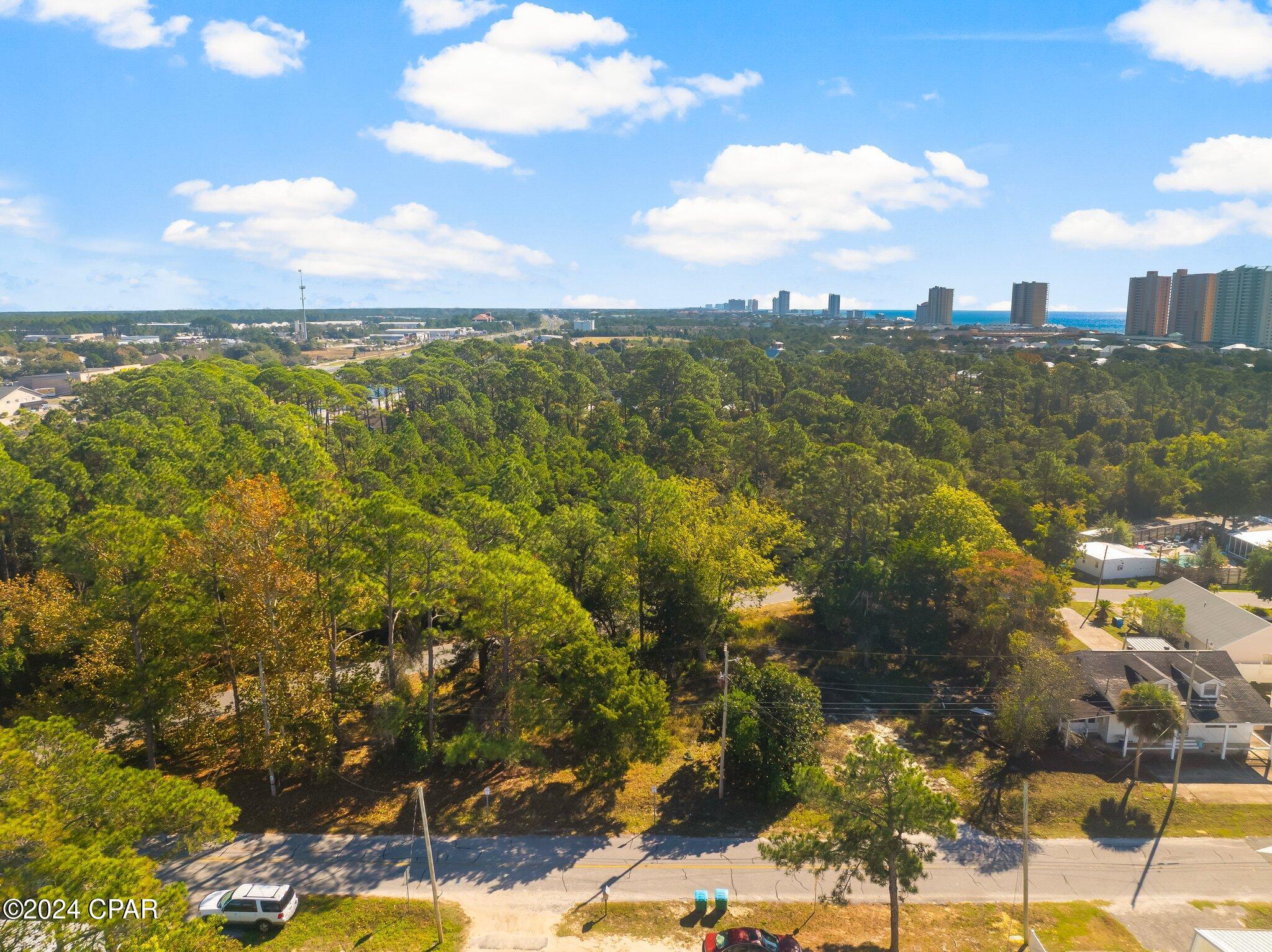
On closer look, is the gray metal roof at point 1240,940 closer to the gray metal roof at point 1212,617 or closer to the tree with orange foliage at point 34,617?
the gray metal roof at point 1212,617

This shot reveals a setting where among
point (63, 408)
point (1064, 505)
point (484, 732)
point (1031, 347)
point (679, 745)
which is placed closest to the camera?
point (484, 732)

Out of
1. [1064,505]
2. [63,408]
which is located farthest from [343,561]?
→ [63,408]

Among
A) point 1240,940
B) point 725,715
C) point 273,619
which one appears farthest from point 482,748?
A: point 1240,940

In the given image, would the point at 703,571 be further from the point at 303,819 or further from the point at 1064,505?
the point at 1064,505

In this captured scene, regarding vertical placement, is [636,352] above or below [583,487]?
above

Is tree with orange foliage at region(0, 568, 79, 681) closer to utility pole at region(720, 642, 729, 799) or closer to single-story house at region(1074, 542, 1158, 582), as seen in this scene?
utility pole at region(720, 642, 729, 799)

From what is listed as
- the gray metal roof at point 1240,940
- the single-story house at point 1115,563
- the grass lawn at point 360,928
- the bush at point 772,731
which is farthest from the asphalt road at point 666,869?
the single-story house at point 1115,563

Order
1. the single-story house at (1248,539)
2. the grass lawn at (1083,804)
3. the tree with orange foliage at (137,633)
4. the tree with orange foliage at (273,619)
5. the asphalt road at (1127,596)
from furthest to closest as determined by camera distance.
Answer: the single-story house at (1248,539) → the asphalt road at (1127,596) → the grass lawn at (1083,804) → the tree with orange foliage at (137,633) → the tree with orange foliage at (273,619)
